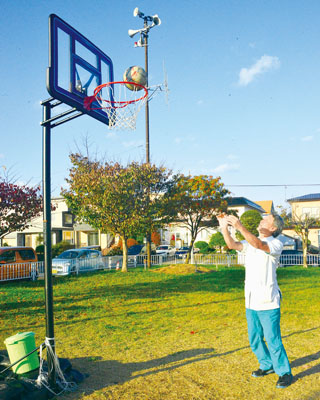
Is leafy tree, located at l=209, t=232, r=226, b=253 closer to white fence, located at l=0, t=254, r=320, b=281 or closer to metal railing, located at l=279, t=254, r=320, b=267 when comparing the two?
white fence, located at l=0, t=254, r=320, b=281

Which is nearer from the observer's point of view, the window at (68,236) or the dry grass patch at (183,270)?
the dry grass patch at (183,270)

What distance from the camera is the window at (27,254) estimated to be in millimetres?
16828

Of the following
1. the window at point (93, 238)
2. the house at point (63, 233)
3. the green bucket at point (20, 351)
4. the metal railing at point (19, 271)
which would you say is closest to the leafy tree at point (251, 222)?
the house at point (63, 233)

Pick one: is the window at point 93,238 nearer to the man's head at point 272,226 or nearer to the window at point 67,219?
the window at point 67,219

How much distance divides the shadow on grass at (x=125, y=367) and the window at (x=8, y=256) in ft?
38.6

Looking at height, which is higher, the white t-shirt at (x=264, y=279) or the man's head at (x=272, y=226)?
the man's head at (x=272, y=226)

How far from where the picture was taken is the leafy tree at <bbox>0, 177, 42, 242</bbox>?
13492mm

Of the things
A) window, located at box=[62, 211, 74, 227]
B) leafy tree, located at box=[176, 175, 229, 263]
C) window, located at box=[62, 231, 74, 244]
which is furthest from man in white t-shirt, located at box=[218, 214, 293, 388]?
window, located at box=[62, 231, 74, 244]

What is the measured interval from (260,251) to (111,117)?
348 centimetres

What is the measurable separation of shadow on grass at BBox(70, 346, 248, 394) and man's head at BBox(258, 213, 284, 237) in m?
2.31

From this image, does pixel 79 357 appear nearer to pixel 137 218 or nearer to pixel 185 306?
pixel 185 306

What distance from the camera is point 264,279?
4.39 metres

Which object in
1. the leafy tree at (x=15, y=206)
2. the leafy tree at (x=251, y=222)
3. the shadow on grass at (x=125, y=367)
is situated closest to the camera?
the shadow on grass at (x=125, y=367)

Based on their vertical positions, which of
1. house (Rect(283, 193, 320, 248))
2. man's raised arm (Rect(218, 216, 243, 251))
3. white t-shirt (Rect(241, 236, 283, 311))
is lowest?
white t-shirt (Rect(241, 236, 283, 311))
